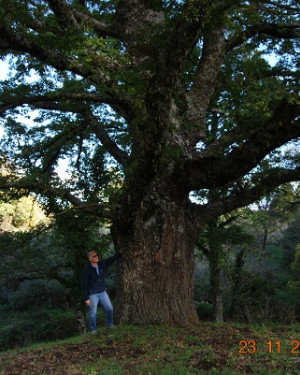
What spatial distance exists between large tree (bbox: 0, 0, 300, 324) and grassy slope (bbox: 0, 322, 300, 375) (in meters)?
0.95

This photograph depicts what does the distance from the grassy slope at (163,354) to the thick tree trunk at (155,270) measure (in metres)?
0.46

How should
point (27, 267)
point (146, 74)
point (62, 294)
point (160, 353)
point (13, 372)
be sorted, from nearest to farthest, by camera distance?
1. point (13, 372)
2. point (160, 353)
3. point (146, 74)
4. point (27, 267)
5. point (62, 294)

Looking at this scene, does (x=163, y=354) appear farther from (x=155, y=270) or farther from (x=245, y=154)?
(x=245, y=154)

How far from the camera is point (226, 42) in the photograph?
9367 millimetres

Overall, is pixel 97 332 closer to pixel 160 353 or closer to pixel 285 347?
pixel 160 353

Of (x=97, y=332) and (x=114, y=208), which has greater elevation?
(x=114, y=208)

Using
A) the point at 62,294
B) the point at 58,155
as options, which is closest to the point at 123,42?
the point at 58,155

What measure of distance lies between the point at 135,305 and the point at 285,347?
10.3 ft

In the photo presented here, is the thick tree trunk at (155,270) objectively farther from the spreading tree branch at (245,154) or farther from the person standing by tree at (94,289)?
the spreading tree branch at (245,154)

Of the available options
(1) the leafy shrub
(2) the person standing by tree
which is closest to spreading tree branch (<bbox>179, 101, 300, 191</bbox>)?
(2) the person standing by tree

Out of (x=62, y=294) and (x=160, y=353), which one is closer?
(x=160, y=353)
